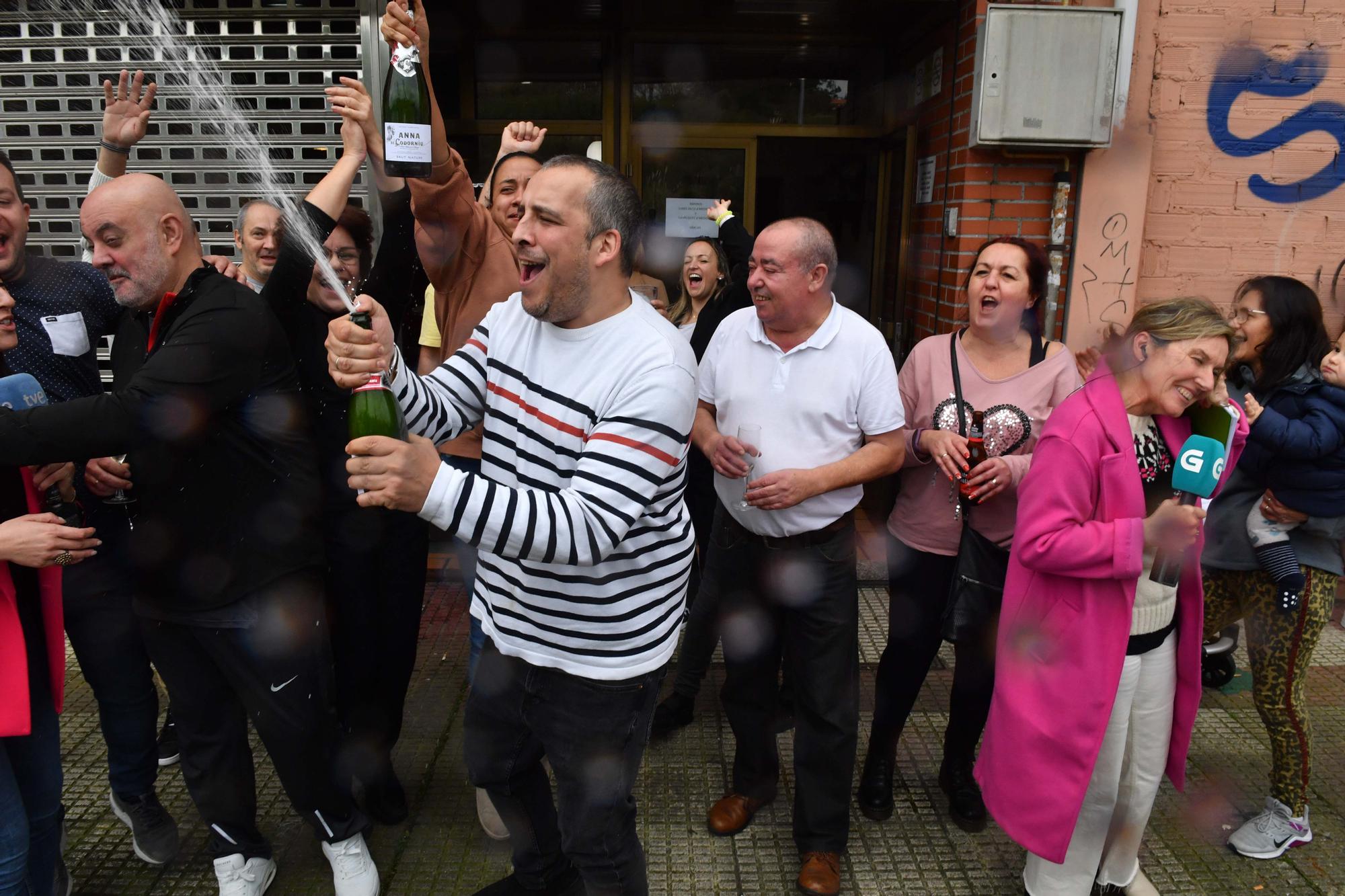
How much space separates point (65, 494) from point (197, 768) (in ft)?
3.11

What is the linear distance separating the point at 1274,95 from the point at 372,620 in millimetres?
5590

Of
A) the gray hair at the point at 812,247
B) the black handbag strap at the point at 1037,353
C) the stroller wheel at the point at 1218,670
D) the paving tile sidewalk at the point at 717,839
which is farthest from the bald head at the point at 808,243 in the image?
the stroller wheel at the point at 1218,670

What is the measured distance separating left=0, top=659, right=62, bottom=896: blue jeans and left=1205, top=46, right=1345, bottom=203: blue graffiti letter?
6.16 meters

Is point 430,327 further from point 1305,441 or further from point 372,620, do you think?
point 1305,441

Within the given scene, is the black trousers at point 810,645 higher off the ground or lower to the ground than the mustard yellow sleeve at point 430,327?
lower

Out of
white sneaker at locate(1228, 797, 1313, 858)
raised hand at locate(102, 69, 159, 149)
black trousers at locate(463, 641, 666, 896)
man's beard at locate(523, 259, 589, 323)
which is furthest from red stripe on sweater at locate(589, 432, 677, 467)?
white sneaker at locate(1228, 797, 1313, 858)

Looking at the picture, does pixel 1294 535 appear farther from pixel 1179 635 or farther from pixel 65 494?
pixel 65 494

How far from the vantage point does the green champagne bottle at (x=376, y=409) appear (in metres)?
2.12

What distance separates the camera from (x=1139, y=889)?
3.15 meters

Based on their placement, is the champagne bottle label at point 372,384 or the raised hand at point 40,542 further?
the raised hand at point 40,542

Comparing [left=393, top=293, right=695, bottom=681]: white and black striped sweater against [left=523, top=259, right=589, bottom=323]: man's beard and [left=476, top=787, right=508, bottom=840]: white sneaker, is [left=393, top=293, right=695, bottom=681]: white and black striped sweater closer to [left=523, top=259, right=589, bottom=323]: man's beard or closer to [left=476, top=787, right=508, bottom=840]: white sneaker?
[left=523, top=259, right=589, bottom=323]: man's beard

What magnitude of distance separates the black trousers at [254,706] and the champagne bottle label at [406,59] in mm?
1577

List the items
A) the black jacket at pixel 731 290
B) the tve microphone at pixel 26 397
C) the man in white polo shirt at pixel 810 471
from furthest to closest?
the black jacket at pixel 731 290 → the man in white polo shirt at pixel 810 471 → the tve microphone at pixel 26 397

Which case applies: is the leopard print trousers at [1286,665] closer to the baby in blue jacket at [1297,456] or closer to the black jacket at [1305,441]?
the baby in blue jacket at [1297,456]
